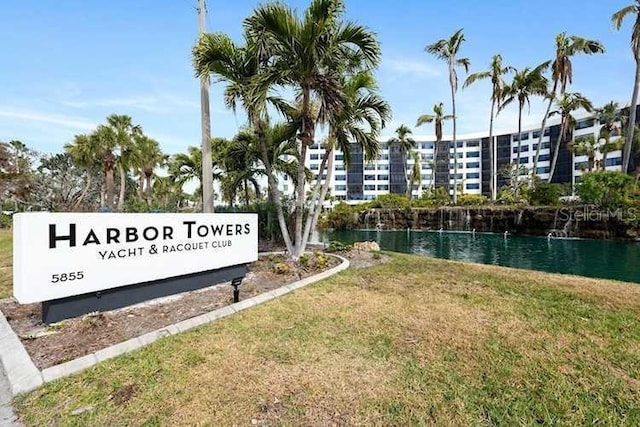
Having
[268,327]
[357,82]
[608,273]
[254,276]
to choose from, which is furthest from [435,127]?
[268,327]

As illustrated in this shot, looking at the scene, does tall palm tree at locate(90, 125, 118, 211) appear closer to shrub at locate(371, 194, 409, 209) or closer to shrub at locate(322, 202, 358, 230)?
shrub at locate(322, 202, 358, 230)

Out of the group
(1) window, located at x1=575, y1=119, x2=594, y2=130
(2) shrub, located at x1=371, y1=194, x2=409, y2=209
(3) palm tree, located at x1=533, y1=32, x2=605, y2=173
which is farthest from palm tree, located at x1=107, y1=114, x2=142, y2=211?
(1) window, located at x1=575, y1=119, x2=594, y2=130

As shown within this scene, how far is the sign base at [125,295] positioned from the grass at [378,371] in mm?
1633

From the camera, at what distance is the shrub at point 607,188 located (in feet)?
73.2

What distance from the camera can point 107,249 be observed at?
186 inches

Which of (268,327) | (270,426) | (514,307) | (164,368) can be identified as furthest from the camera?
(514,307)

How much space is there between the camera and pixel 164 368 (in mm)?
3232

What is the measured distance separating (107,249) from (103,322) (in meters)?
1.02

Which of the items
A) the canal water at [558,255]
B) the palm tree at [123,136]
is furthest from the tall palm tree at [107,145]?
the canal water at [558,255]

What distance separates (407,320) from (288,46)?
18.9 ft

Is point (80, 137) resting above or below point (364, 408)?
above

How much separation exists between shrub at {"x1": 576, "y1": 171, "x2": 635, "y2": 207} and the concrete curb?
2753cm

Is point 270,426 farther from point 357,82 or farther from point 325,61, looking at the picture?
point 357,82

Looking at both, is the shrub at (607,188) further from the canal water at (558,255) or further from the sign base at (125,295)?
the sign base at (125,295)
